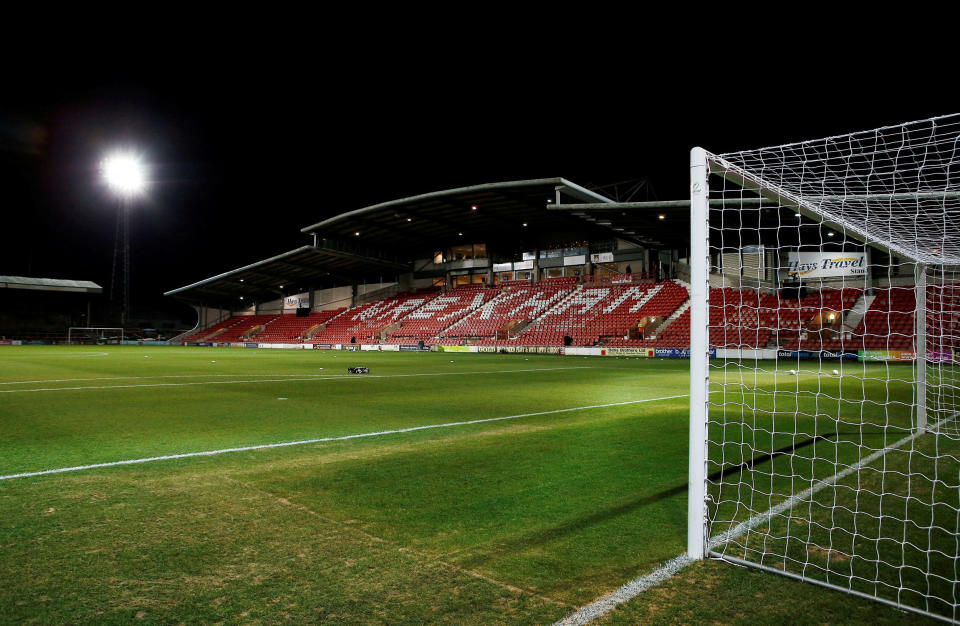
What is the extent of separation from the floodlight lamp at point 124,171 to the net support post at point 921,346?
189ft

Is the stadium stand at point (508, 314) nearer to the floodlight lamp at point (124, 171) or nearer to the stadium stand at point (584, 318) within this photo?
the stadium stand at point (584, 318)

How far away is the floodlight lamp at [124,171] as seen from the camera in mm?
49969

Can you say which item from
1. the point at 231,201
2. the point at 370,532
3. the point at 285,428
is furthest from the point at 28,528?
the point at 231,201

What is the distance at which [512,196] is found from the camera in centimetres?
3456

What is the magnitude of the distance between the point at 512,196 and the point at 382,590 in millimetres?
33248

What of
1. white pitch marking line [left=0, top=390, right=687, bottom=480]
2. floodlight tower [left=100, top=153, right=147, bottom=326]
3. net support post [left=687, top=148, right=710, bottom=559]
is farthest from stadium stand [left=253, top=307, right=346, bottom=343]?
net support post [left=687, top=148, right=710, bottom=559]

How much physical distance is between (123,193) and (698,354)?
6507cm

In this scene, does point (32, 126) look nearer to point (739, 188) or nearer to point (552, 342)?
point (552, 342)

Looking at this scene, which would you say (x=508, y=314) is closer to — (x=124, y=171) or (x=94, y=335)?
(x=124, y=171)

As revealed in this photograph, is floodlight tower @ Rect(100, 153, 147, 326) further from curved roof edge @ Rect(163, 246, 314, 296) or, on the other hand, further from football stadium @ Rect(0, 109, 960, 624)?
football stadium @ Rect(0, 109, 960, 624)

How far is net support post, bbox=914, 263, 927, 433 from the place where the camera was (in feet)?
23.7

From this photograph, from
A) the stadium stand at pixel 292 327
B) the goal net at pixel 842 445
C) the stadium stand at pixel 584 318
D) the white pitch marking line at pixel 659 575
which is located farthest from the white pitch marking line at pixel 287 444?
the stadium stand at pixel 292 327

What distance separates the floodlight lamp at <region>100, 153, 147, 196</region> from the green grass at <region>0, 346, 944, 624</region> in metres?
51.3

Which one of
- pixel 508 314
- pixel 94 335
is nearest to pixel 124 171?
pixel 94 335
